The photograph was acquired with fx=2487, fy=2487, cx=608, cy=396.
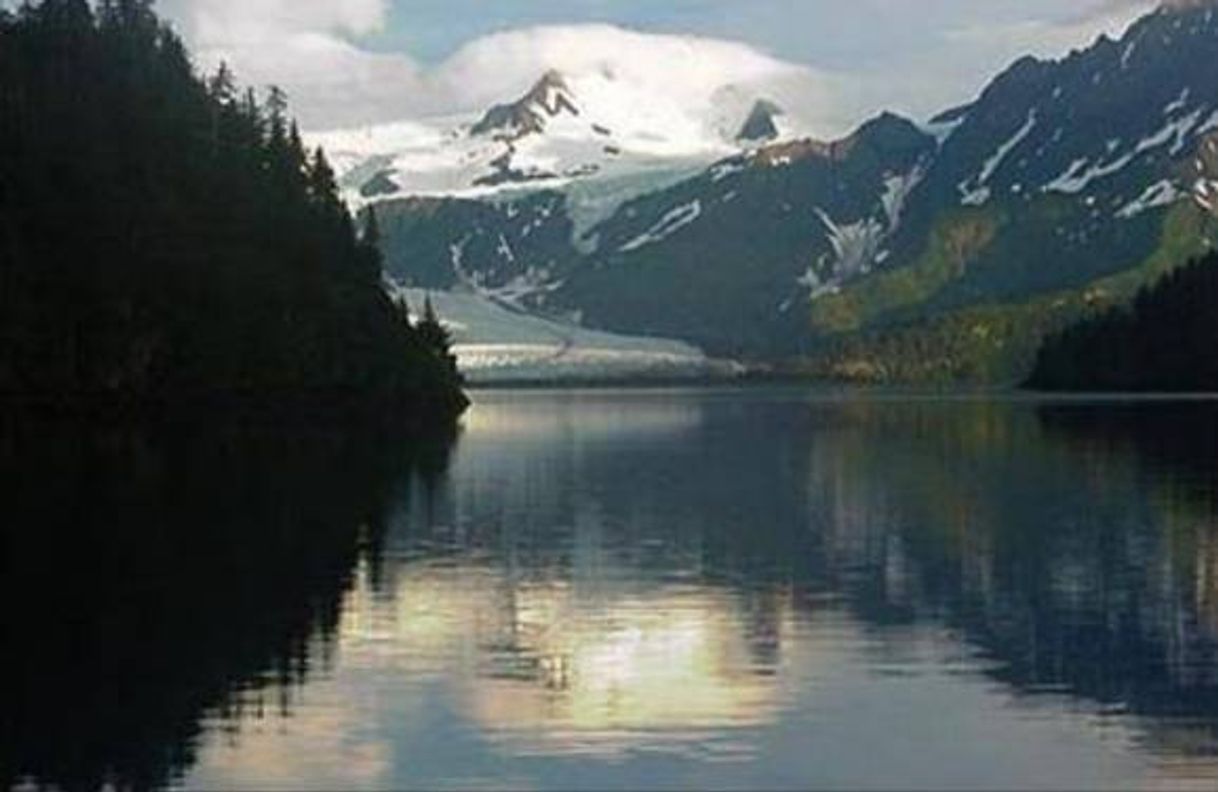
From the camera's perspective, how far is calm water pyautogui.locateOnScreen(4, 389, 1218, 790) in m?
29.1

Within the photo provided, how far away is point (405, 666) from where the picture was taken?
36.6 meters

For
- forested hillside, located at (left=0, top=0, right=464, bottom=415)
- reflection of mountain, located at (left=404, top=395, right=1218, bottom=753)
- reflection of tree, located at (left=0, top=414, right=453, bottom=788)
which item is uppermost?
forested hillside, located at (left=0, top=0, right=464, bottom=415)

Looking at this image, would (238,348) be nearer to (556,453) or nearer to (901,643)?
(556,453)

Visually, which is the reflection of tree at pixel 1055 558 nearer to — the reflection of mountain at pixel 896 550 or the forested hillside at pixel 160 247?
the reflection of mountain at pixel 896 550

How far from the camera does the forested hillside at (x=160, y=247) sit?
145625 mm

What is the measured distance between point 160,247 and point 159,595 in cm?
11367

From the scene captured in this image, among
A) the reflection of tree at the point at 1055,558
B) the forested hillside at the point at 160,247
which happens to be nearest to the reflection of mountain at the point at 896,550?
the reflection of tree at the point at 1055,558

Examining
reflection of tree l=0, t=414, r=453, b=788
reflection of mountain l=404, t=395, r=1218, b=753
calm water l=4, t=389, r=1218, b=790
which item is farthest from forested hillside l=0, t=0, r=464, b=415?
calm water l=4, t=389, r=1218, b=790

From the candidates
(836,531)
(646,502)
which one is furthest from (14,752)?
(646,502)

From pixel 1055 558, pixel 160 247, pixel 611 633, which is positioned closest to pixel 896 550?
pixel 1055 558

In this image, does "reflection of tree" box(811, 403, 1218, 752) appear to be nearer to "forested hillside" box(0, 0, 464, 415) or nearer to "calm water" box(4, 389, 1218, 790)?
"calm water" box(4, 389, 1218, 790)

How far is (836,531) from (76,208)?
99.5 m

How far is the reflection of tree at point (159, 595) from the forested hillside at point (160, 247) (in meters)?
50.8

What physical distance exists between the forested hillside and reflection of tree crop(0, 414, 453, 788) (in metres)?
50.8
